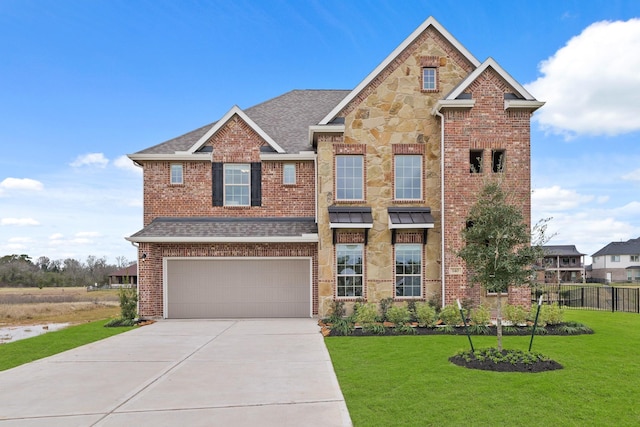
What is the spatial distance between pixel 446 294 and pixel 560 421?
9.25 m

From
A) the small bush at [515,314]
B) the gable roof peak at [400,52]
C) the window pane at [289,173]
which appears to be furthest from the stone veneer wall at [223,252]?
the small bush at [515,314]

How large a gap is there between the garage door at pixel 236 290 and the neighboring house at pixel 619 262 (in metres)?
65.8

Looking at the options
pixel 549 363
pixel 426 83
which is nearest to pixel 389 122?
pixel 426 83

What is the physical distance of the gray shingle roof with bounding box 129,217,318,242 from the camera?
1656 centimetres

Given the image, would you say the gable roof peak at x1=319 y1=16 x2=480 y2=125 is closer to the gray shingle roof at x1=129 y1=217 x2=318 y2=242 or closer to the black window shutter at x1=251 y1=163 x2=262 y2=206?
the black window shutter at x1=251 y1=163 x2=262 y2=206

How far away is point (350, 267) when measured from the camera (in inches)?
641

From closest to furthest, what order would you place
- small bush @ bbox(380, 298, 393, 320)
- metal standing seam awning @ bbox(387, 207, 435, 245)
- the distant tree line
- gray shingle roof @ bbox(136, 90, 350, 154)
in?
metal standing seam awning @ bbox(387, 207, 435, 245) < small bush @ bbox(380, 298, 393, 320) < gray shingle roof @ bbox(136, 90, 350, 154) < the distant tree line

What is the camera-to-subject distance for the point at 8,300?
33500 millimetres

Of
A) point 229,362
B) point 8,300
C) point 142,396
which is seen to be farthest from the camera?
point 8,300

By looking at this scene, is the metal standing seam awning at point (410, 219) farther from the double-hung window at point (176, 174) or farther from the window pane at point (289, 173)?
the double-hung window at point (176, 174)

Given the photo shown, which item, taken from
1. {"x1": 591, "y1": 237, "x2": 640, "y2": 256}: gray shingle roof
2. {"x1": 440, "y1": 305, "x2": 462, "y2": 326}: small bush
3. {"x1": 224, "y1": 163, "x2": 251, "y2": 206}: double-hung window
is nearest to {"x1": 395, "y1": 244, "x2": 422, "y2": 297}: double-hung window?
{"x1": 440, "y1": 305, "x2": 462, "y2": 326}: small bush

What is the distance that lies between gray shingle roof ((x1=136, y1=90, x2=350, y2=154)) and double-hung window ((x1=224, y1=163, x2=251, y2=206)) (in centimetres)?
182

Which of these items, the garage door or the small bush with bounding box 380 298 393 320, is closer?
the small bush with bounding box 380 298 393 320

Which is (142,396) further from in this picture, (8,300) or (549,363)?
(8,300)
